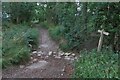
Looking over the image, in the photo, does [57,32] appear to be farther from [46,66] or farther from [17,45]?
[46,66]

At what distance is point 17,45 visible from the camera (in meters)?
3.24

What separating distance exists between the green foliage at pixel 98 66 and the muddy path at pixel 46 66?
0.22 metres

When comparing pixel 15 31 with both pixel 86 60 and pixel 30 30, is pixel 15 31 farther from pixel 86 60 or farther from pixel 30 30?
pixel 86 60

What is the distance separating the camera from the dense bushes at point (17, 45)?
2861 millimetres

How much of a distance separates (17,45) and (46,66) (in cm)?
56

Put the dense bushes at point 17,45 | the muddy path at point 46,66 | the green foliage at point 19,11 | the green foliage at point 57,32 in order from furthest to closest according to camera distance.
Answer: the green foliage at point 19,11 → the green foliage at point 57,32 → the dense bushes at point 17,45 → the muddy path at point 46,66

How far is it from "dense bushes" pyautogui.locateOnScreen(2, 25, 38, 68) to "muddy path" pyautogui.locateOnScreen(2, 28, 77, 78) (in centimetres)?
10

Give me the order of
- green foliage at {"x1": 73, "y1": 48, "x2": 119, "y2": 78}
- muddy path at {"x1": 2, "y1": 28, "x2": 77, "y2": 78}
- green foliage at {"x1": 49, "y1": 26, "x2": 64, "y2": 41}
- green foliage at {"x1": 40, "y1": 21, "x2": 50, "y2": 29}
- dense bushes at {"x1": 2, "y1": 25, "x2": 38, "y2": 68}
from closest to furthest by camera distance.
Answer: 1. green foliage at {"x1": 73, "y1": 48, "x2": 119, "y2": 78}
2. muddy path at {"x1": 2, "y1": 28, "x2": 77, "y2": 78}
3. dense bushes at {"x1": 2, "y1": 25, "x2": 38, "y2": 68}
4. green foliage at {"x1": 49, "y1": 26, "x2": 64, "y2": 41}
5. green foliage at {"x1": 40, "y1": 21, "x2": 50, "y2": 29}

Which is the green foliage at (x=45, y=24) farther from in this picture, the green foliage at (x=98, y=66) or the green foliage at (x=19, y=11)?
the green foliage at (x=98, y=66)

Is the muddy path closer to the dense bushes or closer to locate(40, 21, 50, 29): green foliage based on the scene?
the dense bushes

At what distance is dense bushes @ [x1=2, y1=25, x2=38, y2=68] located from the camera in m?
2.86

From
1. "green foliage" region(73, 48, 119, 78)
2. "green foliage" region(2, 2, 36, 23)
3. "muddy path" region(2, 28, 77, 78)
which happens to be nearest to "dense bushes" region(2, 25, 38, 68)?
"muddy path" region(2, 28, 77, 78)

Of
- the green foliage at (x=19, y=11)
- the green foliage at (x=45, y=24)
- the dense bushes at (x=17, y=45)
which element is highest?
the green foliage at (x=19, y=11)

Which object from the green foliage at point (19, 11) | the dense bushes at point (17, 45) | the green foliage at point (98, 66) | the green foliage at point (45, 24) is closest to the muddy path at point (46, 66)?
the dense bushes at point (17, 45)
